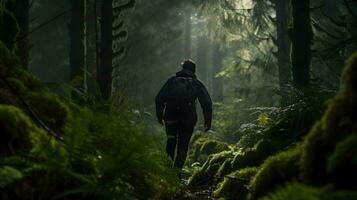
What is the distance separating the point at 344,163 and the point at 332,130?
314 millimetres

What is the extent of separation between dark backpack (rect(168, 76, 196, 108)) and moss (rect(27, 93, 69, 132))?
4680 millimetres

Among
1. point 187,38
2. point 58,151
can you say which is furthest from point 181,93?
point 187,38

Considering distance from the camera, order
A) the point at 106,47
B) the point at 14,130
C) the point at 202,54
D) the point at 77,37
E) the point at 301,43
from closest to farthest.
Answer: the point at 14,130
the point at 106,47
the point at 301,43
the point at 77,37
the point at 202,54

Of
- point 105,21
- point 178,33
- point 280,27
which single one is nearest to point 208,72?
point 178,33

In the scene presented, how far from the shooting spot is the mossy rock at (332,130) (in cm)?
262

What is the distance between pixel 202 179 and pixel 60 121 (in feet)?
12.6

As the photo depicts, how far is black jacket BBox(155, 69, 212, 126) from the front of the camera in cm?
880

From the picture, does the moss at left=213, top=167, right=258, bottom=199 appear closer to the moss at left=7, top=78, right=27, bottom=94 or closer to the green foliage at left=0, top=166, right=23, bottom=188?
the moss at left=7, top=78, right=27, bottom=94

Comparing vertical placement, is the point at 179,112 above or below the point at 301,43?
below

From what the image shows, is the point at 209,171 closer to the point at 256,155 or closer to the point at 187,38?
the point at 256,155

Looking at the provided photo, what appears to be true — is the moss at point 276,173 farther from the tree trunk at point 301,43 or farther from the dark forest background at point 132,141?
the tree trunk at point 301,43

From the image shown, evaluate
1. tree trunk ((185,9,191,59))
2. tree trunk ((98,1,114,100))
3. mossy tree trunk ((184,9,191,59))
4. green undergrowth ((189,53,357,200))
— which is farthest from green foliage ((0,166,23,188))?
mossy tree trunk ((184,9,191,59))

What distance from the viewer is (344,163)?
2.46 meters

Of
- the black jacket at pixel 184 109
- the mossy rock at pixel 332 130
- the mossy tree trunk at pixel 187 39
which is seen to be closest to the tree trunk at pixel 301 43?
the black jacket at pixel 184 109
